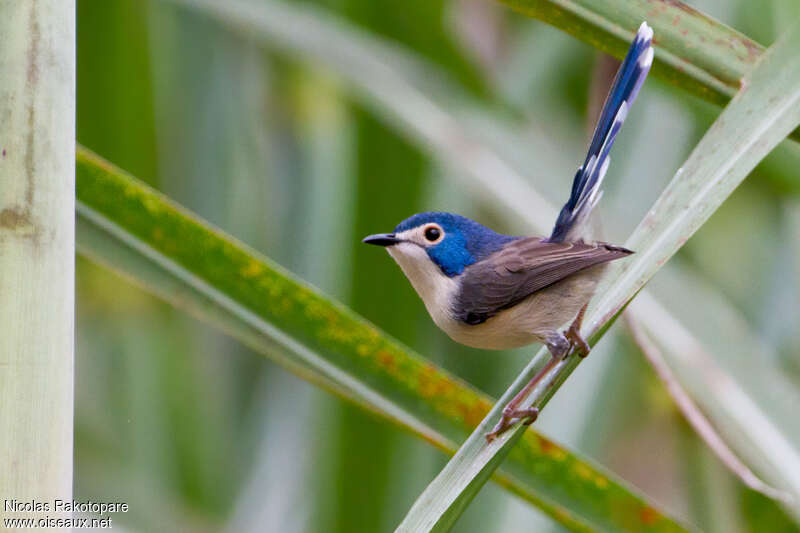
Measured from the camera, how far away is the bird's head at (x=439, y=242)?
251 centimetres

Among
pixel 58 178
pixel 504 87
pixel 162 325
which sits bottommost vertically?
pixel 58 178

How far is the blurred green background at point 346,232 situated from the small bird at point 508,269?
36 centimetres

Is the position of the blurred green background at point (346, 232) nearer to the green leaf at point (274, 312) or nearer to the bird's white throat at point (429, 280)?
the bird's white throat at point (429, 280)

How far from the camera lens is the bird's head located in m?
2.51

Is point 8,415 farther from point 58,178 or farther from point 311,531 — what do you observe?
point 311,531

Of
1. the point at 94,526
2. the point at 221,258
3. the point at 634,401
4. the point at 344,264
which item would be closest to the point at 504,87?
the point at 344,264

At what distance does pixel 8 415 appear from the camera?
1.15 meters

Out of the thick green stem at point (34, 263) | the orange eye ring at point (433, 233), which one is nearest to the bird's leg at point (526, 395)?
the orange eye ring at point (433, 233)

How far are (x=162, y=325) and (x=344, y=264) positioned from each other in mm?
1069

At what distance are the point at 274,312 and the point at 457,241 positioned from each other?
0.84m

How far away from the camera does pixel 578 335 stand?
7.29 feet

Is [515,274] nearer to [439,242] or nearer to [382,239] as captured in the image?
[439,242]

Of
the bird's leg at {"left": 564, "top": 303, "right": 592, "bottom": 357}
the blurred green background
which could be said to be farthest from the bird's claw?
the blurred green background

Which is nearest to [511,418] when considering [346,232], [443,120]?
[346,232]
